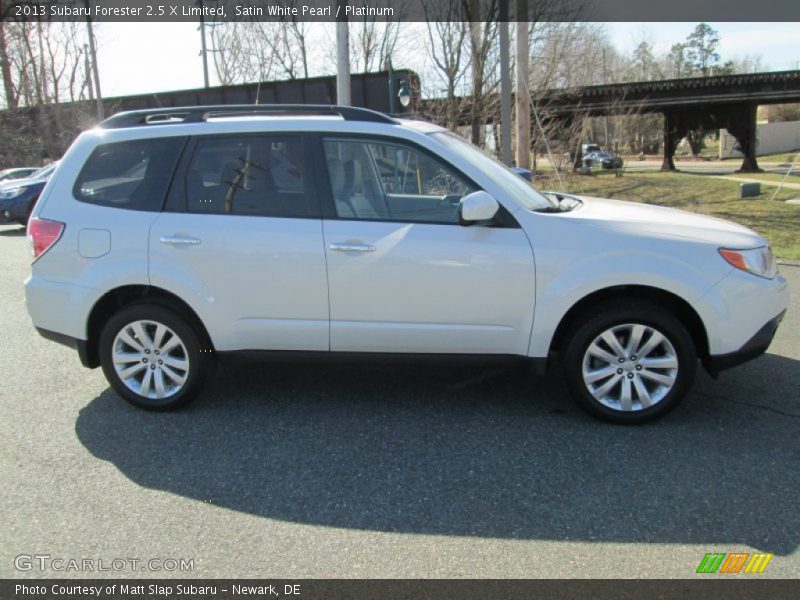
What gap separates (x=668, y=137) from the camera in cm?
4469

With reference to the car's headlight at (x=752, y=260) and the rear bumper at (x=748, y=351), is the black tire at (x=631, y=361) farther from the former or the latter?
the car's headlight at (x=752, y=260)

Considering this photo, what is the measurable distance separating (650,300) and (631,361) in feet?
1.31

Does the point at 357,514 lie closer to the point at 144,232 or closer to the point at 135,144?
the point at 144,232

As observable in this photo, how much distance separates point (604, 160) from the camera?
4591 cm

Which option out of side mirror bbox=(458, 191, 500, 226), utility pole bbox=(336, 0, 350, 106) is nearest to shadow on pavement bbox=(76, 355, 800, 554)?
side mirror bbox=(458, 191, 500, 226)

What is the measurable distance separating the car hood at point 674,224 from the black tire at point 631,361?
18.2 inches

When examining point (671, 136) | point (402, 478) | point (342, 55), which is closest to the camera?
point (402, 478)

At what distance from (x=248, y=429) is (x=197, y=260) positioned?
44.7 inches

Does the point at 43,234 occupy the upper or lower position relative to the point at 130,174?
lower

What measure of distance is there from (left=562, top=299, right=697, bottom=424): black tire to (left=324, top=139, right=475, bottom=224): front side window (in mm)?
1138
